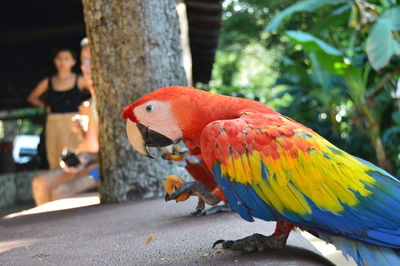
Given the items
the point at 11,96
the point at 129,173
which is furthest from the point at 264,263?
the point at 11,96

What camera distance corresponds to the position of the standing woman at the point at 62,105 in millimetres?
6016

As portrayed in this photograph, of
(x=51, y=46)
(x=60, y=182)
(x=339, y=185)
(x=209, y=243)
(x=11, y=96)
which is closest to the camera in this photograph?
(x=339, y=185)

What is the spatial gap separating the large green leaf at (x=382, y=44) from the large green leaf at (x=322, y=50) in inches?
42.7

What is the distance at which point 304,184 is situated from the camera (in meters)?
1.95

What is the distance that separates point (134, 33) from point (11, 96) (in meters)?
7.69

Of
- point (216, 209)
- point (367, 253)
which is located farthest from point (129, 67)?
point (367, 253)

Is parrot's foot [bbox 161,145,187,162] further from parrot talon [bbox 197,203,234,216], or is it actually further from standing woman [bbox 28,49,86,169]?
standing woman [bbox 28,49,86,169]

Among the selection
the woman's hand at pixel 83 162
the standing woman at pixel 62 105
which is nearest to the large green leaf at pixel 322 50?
the standing woman at pixel 62 105

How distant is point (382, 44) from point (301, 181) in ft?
17.7

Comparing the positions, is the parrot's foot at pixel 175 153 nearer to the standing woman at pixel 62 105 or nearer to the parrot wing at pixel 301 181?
the parrot wing at pixel 301 181

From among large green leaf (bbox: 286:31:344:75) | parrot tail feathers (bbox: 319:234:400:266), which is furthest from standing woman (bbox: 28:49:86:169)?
parrot tail feathers (bbox: 319:234:400:266)

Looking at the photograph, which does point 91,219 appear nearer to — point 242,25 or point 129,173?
point 129,173

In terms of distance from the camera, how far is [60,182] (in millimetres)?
5570

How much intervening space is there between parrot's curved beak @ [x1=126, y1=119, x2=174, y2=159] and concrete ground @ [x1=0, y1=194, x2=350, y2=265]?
1.45 ft
